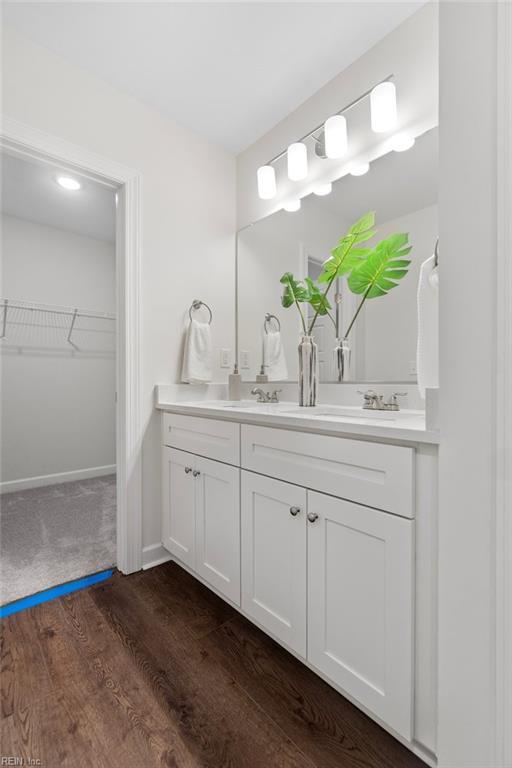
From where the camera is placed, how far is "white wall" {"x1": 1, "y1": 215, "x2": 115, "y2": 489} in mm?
3119

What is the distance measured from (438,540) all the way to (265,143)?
7.21ft

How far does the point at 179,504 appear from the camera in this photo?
68.3 inches

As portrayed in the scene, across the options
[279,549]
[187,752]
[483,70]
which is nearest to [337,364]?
[279,549]

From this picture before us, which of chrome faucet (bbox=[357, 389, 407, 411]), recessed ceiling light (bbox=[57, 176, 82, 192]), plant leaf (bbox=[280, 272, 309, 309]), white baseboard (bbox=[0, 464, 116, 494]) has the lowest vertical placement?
white baseboard (bbox=[0, 464, 116, 494])

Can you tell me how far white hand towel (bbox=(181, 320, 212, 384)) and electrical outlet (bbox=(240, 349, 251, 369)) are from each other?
0.80ft

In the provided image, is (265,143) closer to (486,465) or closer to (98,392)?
(486,465)

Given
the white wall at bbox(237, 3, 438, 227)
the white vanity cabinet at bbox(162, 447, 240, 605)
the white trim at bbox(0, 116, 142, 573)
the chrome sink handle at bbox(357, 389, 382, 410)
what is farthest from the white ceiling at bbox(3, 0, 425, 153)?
the white vanity cabinet at bbox(162, 447, 240, 605)

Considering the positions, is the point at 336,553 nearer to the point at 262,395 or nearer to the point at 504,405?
the point at 504,405

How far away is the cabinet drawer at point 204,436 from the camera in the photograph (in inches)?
54.9

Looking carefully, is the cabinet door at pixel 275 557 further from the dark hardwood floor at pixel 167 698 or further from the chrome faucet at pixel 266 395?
the chrome faucet at pixel 266 395

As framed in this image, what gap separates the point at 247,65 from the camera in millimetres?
1647

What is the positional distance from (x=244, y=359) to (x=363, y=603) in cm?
152

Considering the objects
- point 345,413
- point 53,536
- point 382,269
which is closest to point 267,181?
point 382,269

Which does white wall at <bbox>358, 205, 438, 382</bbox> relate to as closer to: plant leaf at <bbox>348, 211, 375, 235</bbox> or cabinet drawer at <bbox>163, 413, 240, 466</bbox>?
plant leaf at <bbox>348, 211, 375, 235</bbox>
